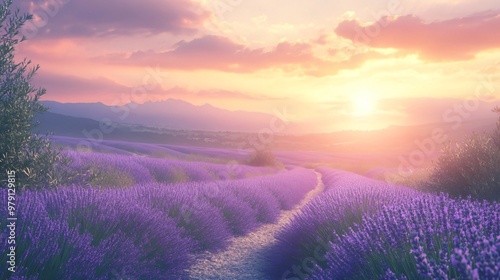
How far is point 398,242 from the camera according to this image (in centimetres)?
260

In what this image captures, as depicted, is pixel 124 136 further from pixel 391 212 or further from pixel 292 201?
pixel 391 212

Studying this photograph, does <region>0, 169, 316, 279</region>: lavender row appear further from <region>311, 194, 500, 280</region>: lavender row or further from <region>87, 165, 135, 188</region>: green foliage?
<region>87, 165, 135, 188</region>: green foliage

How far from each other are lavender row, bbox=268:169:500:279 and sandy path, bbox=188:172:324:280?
0.31 meters

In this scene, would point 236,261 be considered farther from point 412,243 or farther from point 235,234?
point 412,243

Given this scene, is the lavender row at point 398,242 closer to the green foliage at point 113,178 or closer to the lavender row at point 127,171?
the lavender row at point 127,171

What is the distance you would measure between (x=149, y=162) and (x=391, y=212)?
9936 mm

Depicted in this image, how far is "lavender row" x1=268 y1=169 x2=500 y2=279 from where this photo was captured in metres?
1.67

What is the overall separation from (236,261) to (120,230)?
2.01 metres

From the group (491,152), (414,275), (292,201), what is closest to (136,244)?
(414,275)

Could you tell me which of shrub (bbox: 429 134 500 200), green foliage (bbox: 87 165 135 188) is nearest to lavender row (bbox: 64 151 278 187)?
green foliage (bbox: 87 165 135 188)

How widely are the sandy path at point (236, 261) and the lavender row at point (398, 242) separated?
309 mm

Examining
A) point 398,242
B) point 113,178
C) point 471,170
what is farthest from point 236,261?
point 471,170

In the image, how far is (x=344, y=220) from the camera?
439cm

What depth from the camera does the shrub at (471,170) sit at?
6.73m
